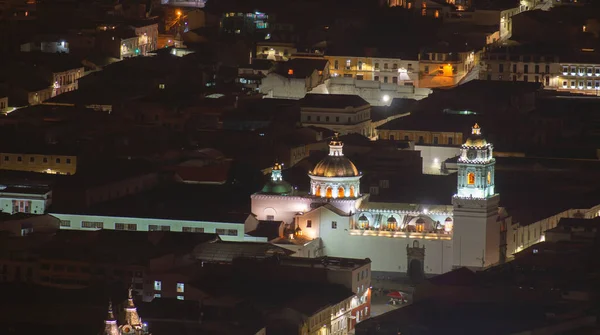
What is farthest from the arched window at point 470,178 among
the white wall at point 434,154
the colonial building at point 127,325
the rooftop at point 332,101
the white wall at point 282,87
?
the white wall at point 282,87

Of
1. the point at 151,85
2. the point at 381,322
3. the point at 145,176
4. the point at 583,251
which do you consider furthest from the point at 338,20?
the point at 381,322

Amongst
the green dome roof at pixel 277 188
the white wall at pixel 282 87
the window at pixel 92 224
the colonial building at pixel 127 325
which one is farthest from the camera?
the white wall at pixel 282 87

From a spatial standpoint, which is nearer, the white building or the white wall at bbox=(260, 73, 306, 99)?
the white building

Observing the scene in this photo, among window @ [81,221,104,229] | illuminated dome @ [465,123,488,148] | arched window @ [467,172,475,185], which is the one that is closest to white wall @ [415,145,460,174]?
illuminated dome @ [465,123,488,148]

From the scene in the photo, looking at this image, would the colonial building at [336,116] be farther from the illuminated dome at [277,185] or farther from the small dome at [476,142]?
the small dome at [476,142]

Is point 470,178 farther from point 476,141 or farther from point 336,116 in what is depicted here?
point 336,116


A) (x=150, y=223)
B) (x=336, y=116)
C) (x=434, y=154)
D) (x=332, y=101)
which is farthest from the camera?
(x=332, y=101)

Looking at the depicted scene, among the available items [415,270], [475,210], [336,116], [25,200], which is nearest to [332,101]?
[336,116]

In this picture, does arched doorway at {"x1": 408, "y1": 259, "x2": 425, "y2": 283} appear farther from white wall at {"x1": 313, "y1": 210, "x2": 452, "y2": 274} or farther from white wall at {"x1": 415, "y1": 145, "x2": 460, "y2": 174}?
white wall at {"x1": 415, "y1": 145, "x2": 460, "y2": 174}
